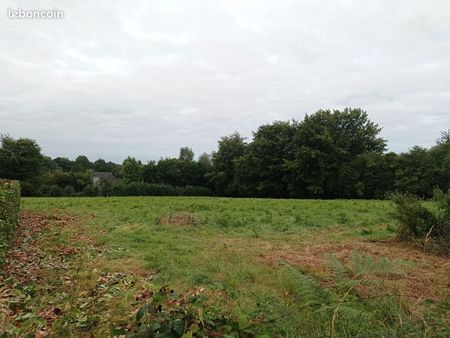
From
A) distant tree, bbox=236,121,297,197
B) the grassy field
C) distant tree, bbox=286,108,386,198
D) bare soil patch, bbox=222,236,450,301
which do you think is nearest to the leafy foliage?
the grassy field

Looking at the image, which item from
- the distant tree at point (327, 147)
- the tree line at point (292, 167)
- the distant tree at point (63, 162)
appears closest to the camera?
the tree line at point (292, 167)

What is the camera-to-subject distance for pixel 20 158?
56.4 metres

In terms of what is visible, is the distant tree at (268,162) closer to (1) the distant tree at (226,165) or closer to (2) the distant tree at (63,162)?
(1) the distant tree at (226,165)

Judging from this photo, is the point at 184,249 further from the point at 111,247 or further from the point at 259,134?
→ the point at 259,134

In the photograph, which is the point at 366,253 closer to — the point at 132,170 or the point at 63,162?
the point at 132,170

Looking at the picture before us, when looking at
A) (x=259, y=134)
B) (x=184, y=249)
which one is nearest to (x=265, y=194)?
(x=259, y=134)

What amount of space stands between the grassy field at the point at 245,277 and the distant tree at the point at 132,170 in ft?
163

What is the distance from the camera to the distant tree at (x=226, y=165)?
54.9 meters

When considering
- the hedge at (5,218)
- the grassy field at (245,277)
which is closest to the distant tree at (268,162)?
the grassy field at (245,277)

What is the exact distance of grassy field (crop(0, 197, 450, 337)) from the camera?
3.32 meters

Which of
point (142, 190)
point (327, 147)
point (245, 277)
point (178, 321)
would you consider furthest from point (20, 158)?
point (178, 321)

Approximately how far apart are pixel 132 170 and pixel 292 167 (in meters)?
32.7

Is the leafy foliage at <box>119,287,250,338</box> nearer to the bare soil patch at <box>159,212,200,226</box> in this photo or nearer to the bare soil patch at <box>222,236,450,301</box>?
the bare soil patch at <box>222,236,450,301</box>

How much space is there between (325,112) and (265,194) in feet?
48.0
